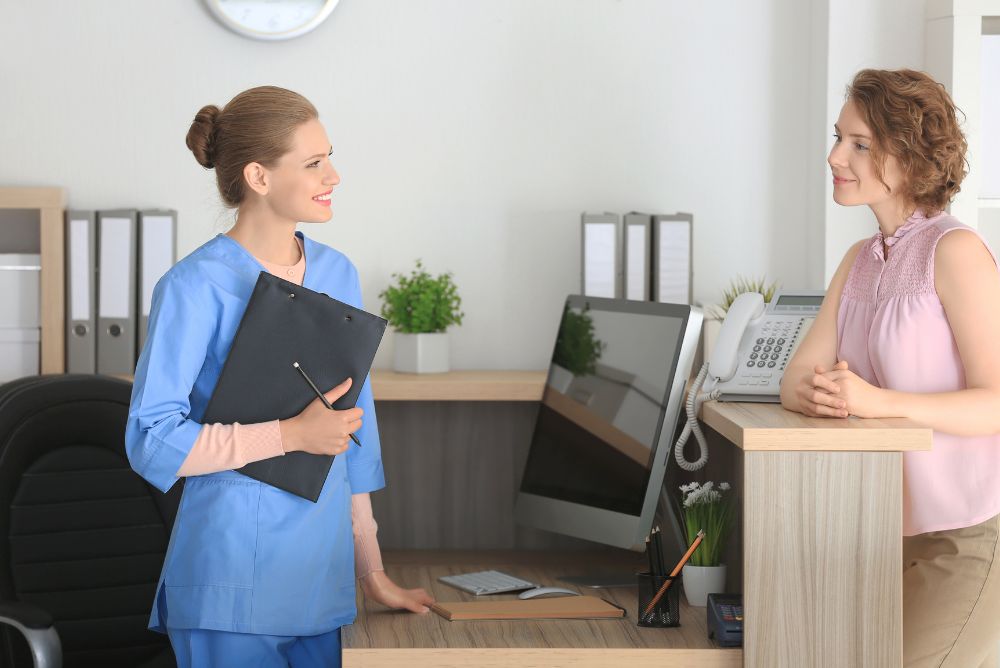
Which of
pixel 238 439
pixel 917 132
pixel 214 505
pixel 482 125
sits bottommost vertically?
pixel 214 505

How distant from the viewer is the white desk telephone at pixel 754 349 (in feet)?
5.84

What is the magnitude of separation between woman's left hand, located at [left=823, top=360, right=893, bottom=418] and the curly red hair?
30 cm

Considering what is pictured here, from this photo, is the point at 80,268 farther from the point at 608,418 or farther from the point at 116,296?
the point at 608,418

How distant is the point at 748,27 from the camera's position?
8.44 feet

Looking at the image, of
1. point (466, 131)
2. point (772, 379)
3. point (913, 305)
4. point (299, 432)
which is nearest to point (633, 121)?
point (466, 131)

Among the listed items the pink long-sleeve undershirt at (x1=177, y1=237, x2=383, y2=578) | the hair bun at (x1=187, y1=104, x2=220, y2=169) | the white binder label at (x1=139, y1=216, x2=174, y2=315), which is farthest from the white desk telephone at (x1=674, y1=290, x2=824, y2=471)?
the white binder label at (x1=139, y1=216, x2=174, y2=315)

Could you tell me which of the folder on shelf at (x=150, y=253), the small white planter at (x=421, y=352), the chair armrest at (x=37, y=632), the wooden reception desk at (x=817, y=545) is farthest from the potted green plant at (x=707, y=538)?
the folder on shelf at (x=150, y=253)

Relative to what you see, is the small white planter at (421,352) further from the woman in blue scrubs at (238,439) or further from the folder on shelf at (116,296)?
the woman in blue scrubs at (238,439)

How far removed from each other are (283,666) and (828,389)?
36.0 inches

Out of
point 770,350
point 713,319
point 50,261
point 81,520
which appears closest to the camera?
point 770,350

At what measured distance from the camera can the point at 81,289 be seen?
236cm

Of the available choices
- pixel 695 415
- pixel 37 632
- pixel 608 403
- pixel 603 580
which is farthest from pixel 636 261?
pixel 37 632

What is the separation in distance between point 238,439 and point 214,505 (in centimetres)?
12

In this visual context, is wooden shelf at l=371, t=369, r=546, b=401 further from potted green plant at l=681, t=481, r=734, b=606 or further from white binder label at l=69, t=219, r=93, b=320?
white binder label at l=69, t=219, r=93, b=320
